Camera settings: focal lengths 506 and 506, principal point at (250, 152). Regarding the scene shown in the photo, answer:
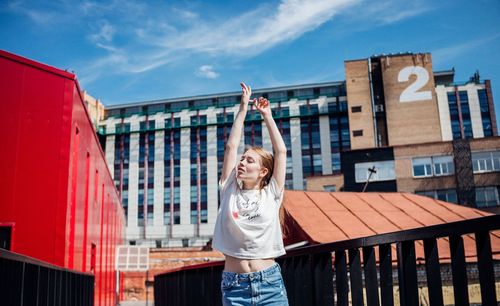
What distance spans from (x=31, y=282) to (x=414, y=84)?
58.5 m

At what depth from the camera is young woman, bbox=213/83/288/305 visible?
3094 mm

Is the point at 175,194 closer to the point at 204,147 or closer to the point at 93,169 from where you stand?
the point at 204,147

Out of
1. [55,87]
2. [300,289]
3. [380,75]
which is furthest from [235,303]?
[380,75]

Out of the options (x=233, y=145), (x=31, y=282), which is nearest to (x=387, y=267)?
(x=233, y=145)

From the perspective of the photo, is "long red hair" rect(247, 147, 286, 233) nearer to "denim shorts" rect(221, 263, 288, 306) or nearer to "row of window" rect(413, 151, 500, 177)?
"denim shorts" rect(221, 263, 288, 306)

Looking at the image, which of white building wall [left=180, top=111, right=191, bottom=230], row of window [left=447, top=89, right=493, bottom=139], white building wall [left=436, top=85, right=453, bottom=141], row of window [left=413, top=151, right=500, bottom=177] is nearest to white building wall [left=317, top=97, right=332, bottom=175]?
white building wall [left=436, top=85, right=453, bottom=141]

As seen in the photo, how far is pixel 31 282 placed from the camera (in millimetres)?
4238

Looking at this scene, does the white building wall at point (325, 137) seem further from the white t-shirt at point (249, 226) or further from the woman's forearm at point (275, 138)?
the white t-shirt at point (249, 226)

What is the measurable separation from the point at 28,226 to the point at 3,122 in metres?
2.16

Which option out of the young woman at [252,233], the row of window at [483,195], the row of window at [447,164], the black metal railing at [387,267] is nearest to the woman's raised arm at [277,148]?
the young woman at [252,233]

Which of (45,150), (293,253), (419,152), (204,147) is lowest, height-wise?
(293,253)

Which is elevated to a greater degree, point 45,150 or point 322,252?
point 45,150

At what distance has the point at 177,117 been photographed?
7212cm

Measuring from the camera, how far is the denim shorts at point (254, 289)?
3.07 metres
